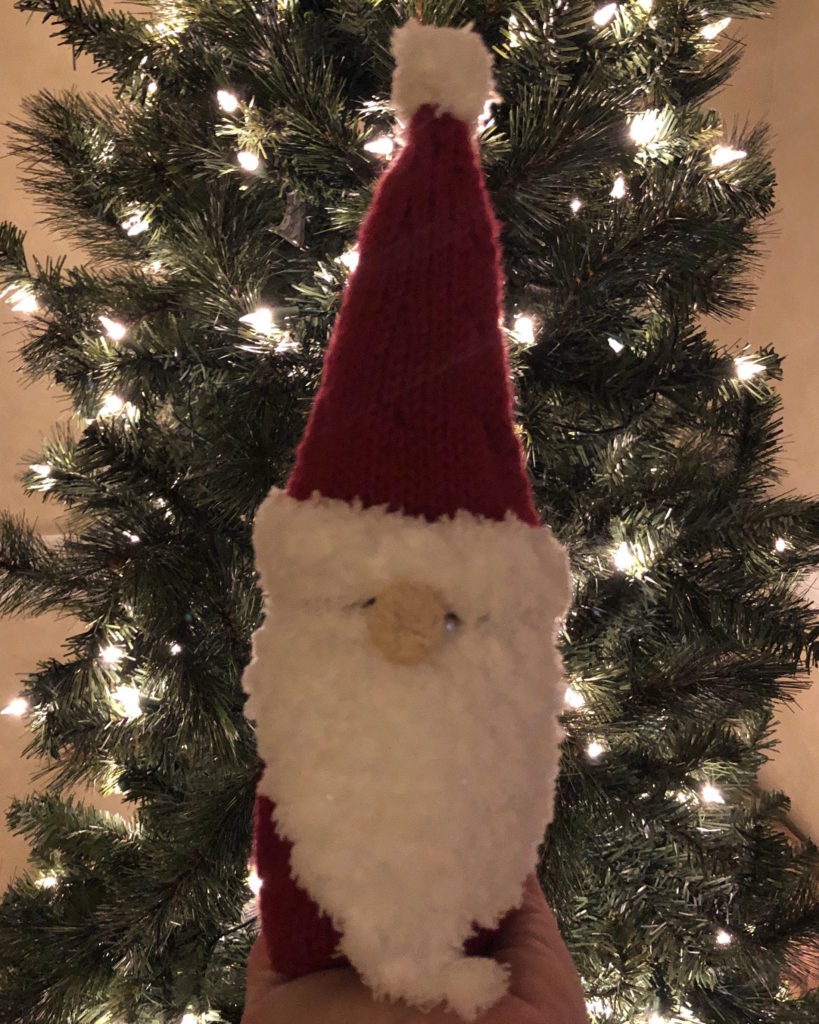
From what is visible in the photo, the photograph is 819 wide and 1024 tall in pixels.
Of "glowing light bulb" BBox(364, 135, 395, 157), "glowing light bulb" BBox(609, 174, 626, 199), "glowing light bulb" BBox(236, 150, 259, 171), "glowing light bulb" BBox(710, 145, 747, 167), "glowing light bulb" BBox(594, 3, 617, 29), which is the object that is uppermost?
"glowing light bulb" BBox(594, 3, 617, 29)

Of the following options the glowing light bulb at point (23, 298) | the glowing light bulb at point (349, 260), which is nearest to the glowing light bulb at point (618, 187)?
the glowing light bulb at point (349, 260)

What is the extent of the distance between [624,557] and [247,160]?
39 cm

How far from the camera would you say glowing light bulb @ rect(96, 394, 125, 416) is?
0.55 m

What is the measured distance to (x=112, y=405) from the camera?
562mm

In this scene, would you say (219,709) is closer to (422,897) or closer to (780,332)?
(422,897)

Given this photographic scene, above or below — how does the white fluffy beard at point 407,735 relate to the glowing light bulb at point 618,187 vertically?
below

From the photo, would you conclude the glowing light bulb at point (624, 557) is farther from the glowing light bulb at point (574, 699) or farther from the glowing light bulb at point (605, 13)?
the glowing light bulb at point (605, 13)

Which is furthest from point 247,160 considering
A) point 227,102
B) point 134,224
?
point 134,224


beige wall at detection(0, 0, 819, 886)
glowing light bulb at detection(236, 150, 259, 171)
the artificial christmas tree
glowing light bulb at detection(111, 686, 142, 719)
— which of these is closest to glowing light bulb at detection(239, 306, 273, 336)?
the artificial christmas tree

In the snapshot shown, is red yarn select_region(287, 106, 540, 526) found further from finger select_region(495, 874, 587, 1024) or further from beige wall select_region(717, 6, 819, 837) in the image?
beige wall select_region(717, 6, 819, 837)

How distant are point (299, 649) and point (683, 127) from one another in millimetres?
485

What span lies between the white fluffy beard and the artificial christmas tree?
0.17 meters

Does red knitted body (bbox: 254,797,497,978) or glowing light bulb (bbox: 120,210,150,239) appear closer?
red knitted body (bbox: 254,797,497,978)

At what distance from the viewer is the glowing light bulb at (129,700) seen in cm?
58
